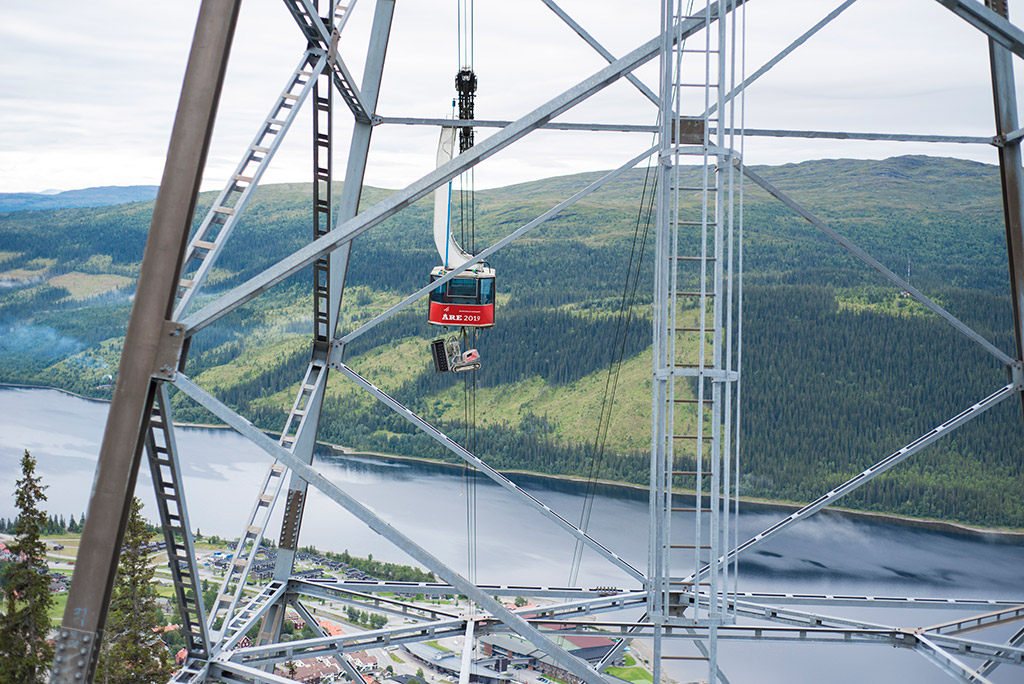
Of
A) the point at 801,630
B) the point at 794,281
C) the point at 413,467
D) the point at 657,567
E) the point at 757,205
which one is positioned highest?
the point at 757,205

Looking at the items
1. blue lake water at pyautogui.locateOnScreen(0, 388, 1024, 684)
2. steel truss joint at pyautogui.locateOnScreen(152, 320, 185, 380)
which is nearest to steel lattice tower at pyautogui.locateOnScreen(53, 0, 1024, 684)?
steel truss joint at pyautogui.locateOnScreen(152, 320, 185, 380)

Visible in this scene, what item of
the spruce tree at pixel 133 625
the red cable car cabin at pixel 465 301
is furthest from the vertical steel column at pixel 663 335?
the spruce tree at pixel 133 625

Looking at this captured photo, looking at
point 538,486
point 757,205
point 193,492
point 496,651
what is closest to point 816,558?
point 538,486

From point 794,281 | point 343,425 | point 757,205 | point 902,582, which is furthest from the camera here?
point 757,205

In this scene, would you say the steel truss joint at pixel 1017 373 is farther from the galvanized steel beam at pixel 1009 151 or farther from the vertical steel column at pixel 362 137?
the vertical steel column at pixel 362 137

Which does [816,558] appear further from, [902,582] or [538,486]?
[538,486]

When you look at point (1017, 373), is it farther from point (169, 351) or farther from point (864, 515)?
point (864, 515)

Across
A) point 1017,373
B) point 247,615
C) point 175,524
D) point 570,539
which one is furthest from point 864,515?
point 175,524
